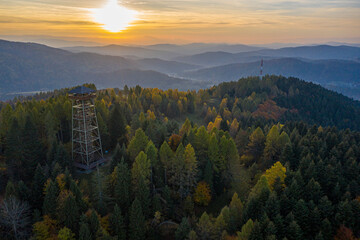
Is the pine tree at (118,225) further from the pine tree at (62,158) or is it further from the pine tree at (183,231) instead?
the pine tree at (62,158)

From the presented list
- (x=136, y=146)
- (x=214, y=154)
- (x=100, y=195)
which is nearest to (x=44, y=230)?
(x=100, y=195)

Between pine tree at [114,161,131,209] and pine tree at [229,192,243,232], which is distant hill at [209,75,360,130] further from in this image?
pine tree at [114,161,131,209]

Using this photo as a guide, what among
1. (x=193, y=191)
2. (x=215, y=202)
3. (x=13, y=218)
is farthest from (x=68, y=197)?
(x=215, y=202)

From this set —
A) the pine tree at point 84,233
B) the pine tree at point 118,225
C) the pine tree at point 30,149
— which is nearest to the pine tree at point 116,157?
the pine tree at point 118,225

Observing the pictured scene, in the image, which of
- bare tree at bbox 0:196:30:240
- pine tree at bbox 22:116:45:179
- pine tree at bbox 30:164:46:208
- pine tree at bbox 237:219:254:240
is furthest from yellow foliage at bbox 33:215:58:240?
pine tree at bbox 237:219:254:240

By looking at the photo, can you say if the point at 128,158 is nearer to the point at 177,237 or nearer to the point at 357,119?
the point at 177,237

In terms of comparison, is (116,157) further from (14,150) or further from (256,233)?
(256,233)
